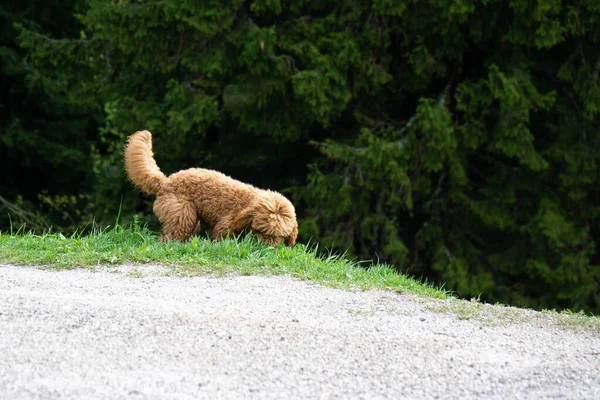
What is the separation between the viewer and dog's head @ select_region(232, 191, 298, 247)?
8.34 metres

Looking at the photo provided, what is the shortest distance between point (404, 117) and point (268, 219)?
8093mm

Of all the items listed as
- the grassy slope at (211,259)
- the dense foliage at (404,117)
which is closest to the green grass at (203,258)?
the grassy slope at (211,259)

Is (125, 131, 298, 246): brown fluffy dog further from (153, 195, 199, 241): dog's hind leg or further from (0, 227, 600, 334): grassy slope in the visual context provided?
(0, 227, 600, 334): grassy slope

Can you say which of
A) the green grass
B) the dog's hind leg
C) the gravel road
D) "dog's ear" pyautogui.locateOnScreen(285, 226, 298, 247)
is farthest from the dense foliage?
the gravel road

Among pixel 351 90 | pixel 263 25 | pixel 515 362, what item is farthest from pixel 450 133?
pixel 515 362

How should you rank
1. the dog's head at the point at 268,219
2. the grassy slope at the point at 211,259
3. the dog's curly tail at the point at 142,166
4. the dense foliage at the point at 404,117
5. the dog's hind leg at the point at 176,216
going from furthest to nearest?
the dense foliage at the point at 404,117
the dog's curly tail at the point at 142,166
the dog's hind leg at the point at 176,216
the dog's head at the point at 268,219
the grassy slope at the point at 211,259

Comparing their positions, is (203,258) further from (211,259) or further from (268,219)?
(268,219)

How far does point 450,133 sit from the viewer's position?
13.9 meters

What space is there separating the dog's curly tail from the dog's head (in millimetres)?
854

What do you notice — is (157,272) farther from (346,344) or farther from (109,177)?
(109,177)

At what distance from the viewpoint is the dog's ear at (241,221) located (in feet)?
27.5

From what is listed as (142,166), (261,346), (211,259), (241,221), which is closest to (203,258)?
(211,259)

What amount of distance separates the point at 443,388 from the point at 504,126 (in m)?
9.37

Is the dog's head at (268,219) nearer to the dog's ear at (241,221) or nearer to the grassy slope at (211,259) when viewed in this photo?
the dog's ear at (241,221)
